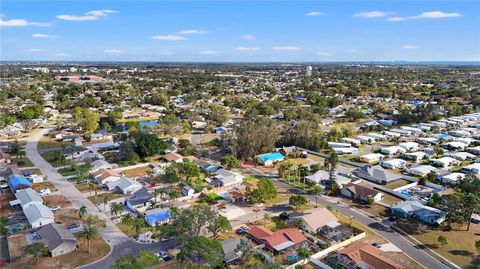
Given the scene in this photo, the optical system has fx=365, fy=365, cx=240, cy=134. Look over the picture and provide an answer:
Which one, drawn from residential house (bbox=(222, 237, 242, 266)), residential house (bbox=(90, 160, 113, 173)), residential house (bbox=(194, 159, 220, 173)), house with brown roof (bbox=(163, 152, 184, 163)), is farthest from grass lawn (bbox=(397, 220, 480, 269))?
residential house (bbox=(90, 160, 113, 173))

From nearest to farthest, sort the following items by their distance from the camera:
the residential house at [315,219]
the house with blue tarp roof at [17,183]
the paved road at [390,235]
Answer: the paved road at [390,235], the residential house at [315,219], the house with blue tarp roof at [17,183]

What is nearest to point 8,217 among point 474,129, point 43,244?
point 43,244

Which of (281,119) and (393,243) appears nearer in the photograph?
(393,243)

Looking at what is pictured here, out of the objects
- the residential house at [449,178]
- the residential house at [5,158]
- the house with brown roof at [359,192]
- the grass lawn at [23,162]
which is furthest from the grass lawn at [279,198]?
the residential house at [5,158]

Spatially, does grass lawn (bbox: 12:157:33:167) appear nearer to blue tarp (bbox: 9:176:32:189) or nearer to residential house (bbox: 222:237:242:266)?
blue tarp (bbox: 9:176:32:189)

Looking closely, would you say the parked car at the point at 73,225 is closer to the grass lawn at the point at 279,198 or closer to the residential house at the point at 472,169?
the grass lawn at the point at 279,198

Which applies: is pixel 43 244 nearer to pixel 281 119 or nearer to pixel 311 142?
pixel 311 142
